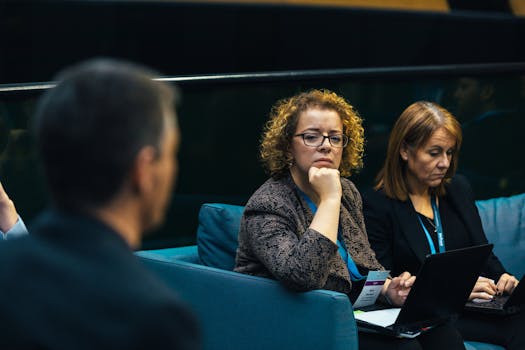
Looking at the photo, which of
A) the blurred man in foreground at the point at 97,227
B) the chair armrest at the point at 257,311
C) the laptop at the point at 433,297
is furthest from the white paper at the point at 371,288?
the blurred man in foreground at the point at 97,227

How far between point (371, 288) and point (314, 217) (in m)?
0.36

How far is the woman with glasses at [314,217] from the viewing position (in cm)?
259

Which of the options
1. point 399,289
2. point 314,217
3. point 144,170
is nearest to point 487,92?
point 399,289

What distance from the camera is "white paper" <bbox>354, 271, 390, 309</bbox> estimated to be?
282cm

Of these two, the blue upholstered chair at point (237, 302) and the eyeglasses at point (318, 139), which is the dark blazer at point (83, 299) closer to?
the blue upholstered chair at point (237, 302)

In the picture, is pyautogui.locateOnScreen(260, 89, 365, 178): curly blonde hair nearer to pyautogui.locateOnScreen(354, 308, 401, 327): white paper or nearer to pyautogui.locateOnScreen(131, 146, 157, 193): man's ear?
pyautogui.locateOnScreen(354, 308, 401, 327): white paper

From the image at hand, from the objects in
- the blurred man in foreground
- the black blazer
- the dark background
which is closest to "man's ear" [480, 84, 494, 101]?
the dark background

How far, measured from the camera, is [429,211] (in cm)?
341

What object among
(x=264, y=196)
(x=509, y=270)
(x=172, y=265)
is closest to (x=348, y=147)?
(x=264, y=196)

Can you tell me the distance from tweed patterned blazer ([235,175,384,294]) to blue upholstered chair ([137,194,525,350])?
7cm

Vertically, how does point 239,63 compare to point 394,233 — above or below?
above

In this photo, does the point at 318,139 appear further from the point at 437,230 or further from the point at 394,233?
the point at 437,230

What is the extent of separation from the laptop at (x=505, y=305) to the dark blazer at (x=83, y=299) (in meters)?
2.19

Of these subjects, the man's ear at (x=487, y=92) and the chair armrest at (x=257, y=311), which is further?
the man's ear at (x=487, y=92)
